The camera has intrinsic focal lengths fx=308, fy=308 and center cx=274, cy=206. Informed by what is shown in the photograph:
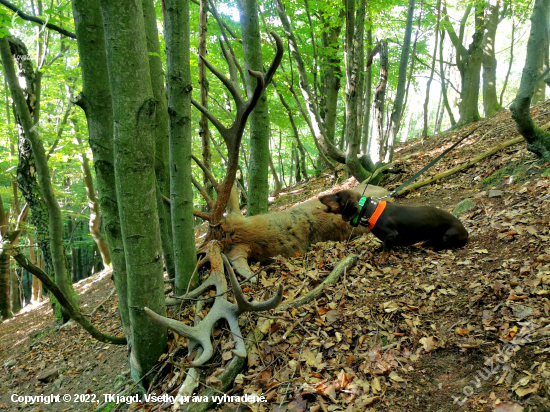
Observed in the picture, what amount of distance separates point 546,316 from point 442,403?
1.04m

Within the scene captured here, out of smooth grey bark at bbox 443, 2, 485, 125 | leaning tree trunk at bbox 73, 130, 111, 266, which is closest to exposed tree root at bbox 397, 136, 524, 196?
smooth grey bark at bbox 443, 2, 485, 125

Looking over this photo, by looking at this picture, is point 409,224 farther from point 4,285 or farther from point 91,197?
point 4,285

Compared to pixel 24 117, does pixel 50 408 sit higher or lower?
lower

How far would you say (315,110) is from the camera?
6723 millimetres

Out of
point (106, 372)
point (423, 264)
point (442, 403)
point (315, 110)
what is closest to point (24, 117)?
point (106, 372)

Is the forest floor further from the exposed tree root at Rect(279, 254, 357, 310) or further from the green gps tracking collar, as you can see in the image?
the green gps tracking collar

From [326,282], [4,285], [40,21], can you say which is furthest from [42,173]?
[4,285]

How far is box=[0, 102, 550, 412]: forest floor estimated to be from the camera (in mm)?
2000

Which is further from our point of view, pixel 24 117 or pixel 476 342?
pixel 24 117

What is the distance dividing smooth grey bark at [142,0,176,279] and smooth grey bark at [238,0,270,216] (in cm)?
124

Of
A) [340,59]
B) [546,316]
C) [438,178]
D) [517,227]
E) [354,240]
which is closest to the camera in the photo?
[546,316]

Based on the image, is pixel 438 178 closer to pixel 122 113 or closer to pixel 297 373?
pixel 297 373

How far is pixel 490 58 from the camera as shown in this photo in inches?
484

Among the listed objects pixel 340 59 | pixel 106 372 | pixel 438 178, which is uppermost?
pixel 340 59
